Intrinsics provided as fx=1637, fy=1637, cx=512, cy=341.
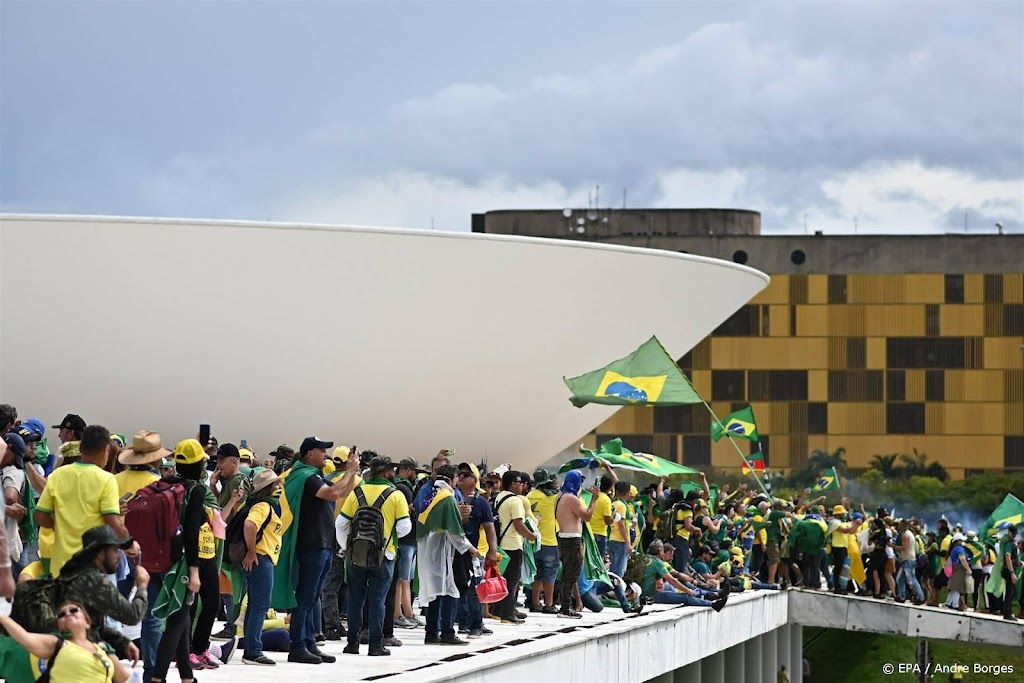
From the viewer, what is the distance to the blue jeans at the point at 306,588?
1066 centimetres

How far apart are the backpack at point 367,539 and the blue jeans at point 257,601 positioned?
2.20 feet

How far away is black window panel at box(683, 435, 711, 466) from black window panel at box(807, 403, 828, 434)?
3921mm

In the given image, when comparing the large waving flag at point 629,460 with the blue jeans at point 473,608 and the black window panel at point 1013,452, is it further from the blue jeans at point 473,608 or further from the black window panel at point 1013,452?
the black window panel at point 1013,452

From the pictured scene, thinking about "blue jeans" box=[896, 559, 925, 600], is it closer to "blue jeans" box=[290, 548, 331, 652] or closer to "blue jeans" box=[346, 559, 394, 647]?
"blue jeans" box=[346, 559, 394, 647]

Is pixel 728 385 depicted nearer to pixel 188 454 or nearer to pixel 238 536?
pixel 238 536

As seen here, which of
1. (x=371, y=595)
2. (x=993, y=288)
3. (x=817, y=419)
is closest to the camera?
(x=371, y=595)

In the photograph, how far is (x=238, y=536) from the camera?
1038 centimetres

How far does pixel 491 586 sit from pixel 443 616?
96 cm

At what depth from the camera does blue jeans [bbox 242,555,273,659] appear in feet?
34.2

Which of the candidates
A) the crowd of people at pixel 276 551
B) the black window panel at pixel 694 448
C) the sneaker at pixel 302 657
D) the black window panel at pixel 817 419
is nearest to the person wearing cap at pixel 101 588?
the crowd of people at pixel 276 551

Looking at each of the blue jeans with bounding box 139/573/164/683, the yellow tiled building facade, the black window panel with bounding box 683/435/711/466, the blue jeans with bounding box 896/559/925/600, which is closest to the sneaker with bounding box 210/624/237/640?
the blue jeans with bounding box 139/573/164/683

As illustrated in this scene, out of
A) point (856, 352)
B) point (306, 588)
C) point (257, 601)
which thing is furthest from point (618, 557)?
point (856, 352)

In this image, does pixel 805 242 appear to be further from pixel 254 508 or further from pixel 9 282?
pixel 254 508

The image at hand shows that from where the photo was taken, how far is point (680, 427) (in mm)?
62406
